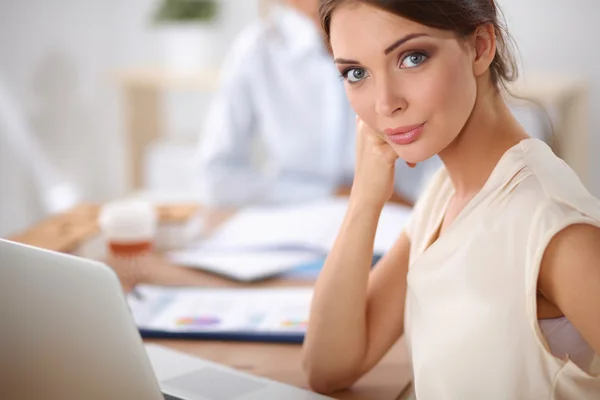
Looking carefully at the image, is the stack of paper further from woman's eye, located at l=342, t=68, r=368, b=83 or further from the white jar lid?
woman's eye, located at l=342, t=68, r=368, b=83

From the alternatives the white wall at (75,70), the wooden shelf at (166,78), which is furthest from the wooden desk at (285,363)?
the white wall at (75,70)

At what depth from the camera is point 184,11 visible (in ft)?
11.4

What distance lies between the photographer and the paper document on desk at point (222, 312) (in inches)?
46.4

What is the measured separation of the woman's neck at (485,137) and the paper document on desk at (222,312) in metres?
0.42

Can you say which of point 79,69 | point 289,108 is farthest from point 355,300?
point 79,69

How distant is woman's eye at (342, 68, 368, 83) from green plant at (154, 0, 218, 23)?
2.77m

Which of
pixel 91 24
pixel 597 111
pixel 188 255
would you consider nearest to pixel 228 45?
pixel 91 24

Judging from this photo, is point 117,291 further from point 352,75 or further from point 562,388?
point 562,388

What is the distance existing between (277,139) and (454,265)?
1.93 m

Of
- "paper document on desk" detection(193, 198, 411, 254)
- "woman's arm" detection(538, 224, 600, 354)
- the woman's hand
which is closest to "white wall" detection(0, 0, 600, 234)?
"paper document on desk" detection(193, 198, 411, 254)

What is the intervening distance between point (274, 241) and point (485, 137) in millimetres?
865

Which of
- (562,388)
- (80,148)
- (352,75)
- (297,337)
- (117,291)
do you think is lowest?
(80,148)

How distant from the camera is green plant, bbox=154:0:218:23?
347 cm

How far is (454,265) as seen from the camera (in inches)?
31.6
